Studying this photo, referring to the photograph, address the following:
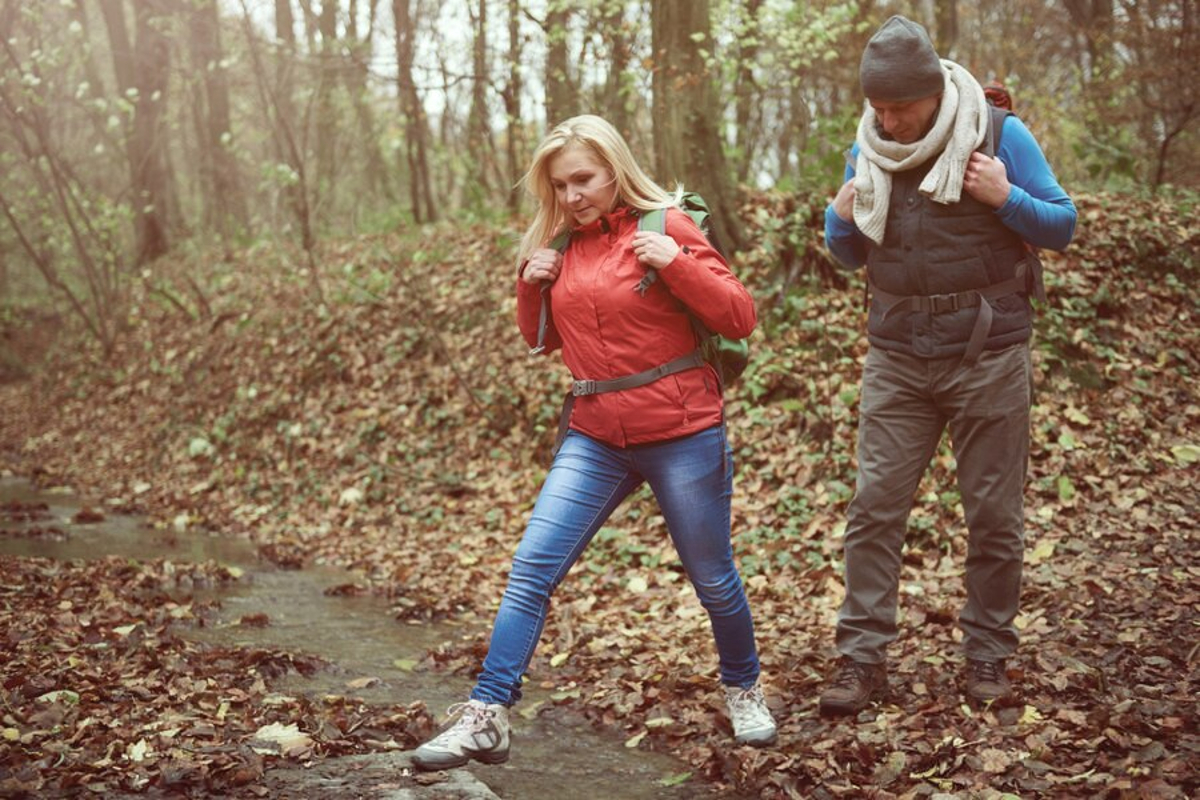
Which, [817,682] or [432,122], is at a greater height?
[432,122]

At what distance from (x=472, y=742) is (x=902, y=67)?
2858 millimetres

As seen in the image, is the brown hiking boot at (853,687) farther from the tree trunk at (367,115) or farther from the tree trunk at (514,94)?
the tree trunk at (367,115)

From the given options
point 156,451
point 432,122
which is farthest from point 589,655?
point 432,122

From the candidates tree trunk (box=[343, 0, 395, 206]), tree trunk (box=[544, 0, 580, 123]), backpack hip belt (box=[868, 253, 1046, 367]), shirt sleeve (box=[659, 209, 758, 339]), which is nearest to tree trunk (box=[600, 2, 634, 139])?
tree trunk (box=[544, 0, 580, 123])

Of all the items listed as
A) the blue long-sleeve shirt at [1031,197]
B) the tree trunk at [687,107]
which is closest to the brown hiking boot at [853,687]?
the blue long-sleeve shirt at [1031,197]

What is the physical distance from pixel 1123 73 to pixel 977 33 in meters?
10.6

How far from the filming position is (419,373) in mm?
11273

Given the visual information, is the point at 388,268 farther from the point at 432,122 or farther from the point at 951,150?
the point at 951,150

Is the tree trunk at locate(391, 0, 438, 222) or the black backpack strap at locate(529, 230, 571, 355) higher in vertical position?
the tree trunk at locate(391, 0, 438, 222)

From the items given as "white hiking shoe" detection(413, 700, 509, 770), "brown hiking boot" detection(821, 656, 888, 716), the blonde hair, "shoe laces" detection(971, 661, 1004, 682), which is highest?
the blonde hair

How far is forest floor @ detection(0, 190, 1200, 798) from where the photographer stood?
3998 mm

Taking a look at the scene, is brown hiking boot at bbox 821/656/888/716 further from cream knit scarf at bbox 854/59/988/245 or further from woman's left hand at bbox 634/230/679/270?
woman's left hand at bbox 634/230/679/270

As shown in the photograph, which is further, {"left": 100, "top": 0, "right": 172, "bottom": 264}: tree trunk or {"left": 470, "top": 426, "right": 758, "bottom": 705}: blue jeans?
{"left": 100, "top": 0, "right": 172, "bottom": 264}: tree trunk

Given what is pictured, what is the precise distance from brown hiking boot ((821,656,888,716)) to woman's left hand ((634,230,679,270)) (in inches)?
75.6
